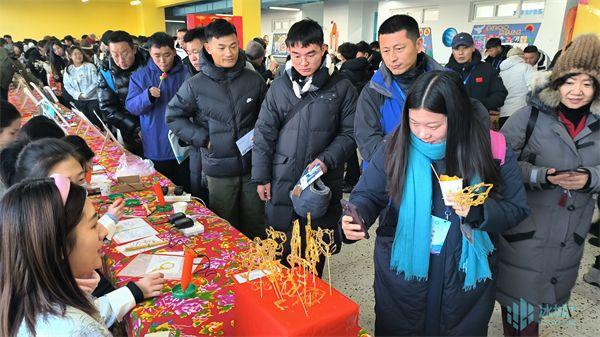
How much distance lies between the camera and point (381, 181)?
4.60 ft

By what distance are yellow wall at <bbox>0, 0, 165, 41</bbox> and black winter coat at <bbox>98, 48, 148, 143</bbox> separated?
16.3 metres

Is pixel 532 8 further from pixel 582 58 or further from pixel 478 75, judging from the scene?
pixel 582 58

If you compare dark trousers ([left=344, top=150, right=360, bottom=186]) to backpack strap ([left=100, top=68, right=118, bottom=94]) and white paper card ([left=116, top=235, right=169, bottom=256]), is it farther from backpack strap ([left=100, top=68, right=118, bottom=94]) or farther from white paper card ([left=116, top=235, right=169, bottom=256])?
white paper card ([left=116, top=235, right=169, bottom=256])

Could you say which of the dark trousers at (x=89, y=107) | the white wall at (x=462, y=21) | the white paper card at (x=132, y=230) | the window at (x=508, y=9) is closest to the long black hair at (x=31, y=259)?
the white paper card at (x=132, y=230)

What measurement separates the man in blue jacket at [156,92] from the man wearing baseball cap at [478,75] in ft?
9.21

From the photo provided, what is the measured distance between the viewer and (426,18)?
10.3 meters

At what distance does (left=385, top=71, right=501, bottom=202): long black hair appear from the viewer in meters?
1.18

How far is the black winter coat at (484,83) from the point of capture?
13.5 ft

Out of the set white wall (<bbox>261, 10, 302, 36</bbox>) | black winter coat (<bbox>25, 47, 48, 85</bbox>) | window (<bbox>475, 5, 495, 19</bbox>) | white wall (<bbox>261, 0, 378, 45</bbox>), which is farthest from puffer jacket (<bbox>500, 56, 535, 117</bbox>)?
white wall (<bbox>261, 10, 302, 36</bbox>)

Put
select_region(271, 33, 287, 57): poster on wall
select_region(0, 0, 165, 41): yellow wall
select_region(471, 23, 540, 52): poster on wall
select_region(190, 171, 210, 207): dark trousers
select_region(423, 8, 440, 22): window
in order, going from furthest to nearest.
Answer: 1. select_region(0, 0, 165, 41): yellow wall
2. select_region(271, 33, 287, 57): poster on wall
3. select_region(423, 8, 440, 22): window
4. select_region(471, 23, 540, 52): poster on wall
5. select_region(190, 171, 210, 207): dark trousers

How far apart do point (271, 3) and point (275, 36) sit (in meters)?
3.31

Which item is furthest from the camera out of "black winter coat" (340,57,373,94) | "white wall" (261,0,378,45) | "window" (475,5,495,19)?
"white wall" (261,0,378,45)

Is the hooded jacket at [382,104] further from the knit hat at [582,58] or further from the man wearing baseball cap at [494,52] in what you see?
the man wearing baseball cap at [494,52]

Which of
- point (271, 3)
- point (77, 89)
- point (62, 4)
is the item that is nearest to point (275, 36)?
point (271, 3)
